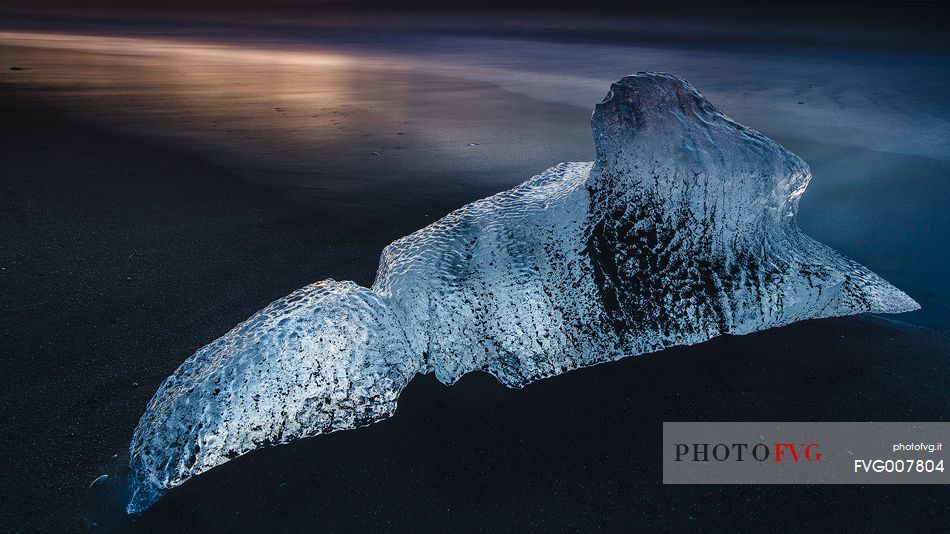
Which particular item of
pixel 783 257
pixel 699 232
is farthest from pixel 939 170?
pixel 699 232

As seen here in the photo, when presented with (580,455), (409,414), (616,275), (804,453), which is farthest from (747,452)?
(409,414)

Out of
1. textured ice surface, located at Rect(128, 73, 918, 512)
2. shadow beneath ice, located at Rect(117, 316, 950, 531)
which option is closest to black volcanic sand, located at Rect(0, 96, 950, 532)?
shadow beneath ice, located at Rect(117, 316, 950, 531)

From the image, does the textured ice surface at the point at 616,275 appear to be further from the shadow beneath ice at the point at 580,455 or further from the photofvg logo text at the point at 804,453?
the photofvg logo text at the point at 804,453

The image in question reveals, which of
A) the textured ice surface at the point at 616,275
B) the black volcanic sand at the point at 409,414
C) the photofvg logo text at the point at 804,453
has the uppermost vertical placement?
the textured ice surface at the point at 616,275

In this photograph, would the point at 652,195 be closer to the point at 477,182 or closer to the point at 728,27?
the point at 477,182

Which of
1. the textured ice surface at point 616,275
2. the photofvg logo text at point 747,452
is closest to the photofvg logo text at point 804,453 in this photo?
the photofvg logo text at point 747,452

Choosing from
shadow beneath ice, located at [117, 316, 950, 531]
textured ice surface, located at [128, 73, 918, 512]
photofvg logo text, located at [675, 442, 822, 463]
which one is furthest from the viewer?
textured ice surface, located at [128, 73, 918, 512]

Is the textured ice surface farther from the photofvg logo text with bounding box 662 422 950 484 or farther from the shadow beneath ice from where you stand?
the photofvg logo text with bounding box 662 422 950 484
